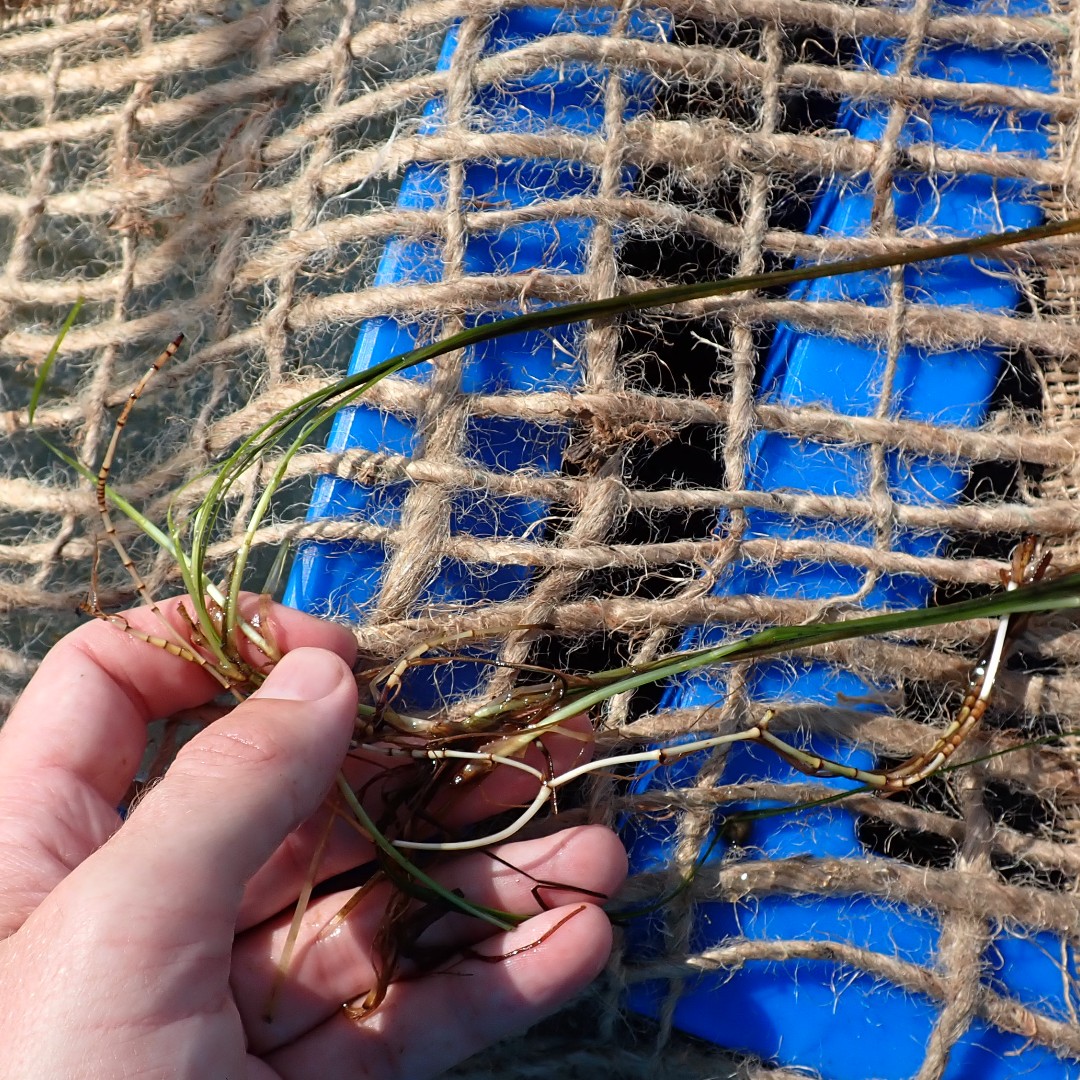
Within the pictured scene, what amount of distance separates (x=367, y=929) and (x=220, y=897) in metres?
0.20

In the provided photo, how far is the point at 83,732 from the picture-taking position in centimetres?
86

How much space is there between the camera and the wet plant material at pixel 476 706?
84 centimetres

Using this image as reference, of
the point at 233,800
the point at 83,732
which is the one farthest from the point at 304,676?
the point at 83,732

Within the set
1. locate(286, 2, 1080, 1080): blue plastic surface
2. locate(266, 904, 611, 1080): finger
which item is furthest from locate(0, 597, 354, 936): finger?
locate(266, 904, 611, 1080): finger

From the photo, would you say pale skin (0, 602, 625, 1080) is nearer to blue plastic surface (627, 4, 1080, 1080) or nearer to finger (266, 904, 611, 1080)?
finger (266, 904, 611, 1080)

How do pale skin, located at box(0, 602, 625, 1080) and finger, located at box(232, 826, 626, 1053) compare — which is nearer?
pale skin, located at box(0, 602, 625, 1080)

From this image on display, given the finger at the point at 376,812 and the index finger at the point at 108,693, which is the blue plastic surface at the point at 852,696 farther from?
the index finger at the point at 108,693

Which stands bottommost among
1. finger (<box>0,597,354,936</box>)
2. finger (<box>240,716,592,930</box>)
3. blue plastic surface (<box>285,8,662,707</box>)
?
finger (<box>240,716,592,930</box>)

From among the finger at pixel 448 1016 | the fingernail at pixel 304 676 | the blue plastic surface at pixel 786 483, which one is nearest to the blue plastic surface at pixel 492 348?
the blue plastic surface at pixel 786 483

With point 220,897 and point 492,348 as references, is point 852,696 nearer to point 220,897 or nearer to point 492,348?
point 492,348

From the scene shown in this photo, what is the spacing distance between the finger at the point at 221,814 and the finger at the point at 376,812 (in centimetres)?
12

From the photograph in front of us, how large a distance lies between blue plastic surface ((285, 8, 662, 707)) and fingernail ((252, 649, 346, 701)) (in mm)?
107

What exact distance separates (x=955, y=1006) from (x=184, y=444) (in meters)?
0.87

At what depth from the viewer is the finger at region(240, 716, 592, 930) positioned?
89cm
